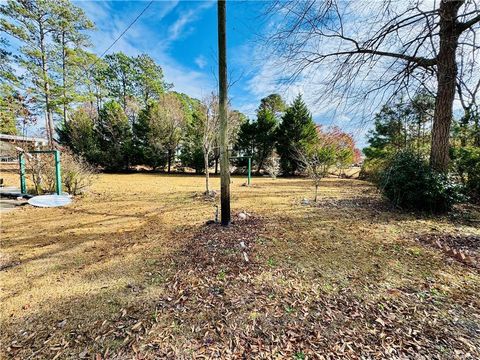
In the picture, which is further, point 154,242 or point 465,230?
point 465,230

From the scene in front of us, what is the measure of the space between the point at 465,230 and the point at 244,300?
452 centimetres

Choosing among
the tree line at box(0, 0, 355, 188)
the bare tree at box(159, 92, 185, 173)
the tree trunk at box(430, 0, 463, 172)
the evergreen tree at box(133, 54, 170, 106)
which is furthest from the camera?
A: the evergreen tree at box(133, 54, 170, 106)

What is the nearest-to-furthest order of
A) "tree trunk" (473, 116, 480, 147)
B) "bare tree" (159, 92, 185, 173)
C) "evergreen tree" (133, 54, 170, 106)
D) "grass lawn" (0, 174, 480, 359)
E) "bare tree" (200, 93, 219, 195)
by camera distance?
"grass lawn" (0, 174, 480, 359) < "tree trunk" (473, 116, 480, 147) < "bare tree" (200, 93, 219, 195) < "bare tree" (159, 92, 185, 173) < "evergreen tree" (133, 54, 170, 106)

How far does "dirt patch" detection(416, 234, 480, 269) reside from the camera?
2901 mm

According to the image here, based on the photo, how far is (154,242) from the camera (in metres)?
3.54

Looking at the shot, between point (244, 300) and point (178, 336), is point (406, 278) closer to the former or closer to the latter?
point (244, 300)

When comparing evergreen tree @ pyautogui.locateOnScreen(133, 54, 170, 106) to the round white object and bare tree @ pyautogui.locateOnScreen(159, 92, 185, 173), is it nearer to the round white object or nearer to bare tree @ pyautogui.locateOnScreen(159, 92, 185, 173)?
bare tree @ pyautogui.locateOnScreen(159, 92, 185, 173)

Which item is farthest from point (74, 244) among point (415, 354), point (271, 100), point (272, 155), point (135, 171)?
point (271, 100)

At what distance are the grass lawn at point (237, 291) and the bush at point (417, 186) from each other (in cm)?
74

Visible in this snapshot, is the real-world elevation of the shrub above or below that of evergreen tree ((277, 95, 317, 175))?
below

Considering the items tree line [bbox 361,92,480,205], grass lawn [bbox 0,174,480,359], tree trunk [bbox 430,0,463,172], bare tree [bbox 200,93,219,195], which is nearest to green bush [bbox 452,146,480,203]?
tree line [bbox 361,92,480,205]

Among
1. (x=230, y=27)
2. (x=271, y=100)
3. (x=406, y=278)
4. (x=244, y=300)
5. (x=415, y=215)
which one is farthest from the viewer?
(x=271, y=100)

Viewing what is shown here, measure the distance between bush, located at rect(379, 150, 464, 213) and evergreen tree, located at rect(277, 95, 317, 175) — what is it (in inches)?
406

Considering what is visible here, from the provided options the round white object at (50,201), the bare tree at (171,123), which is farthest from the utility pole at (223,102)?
the bare tree at (171,123)
